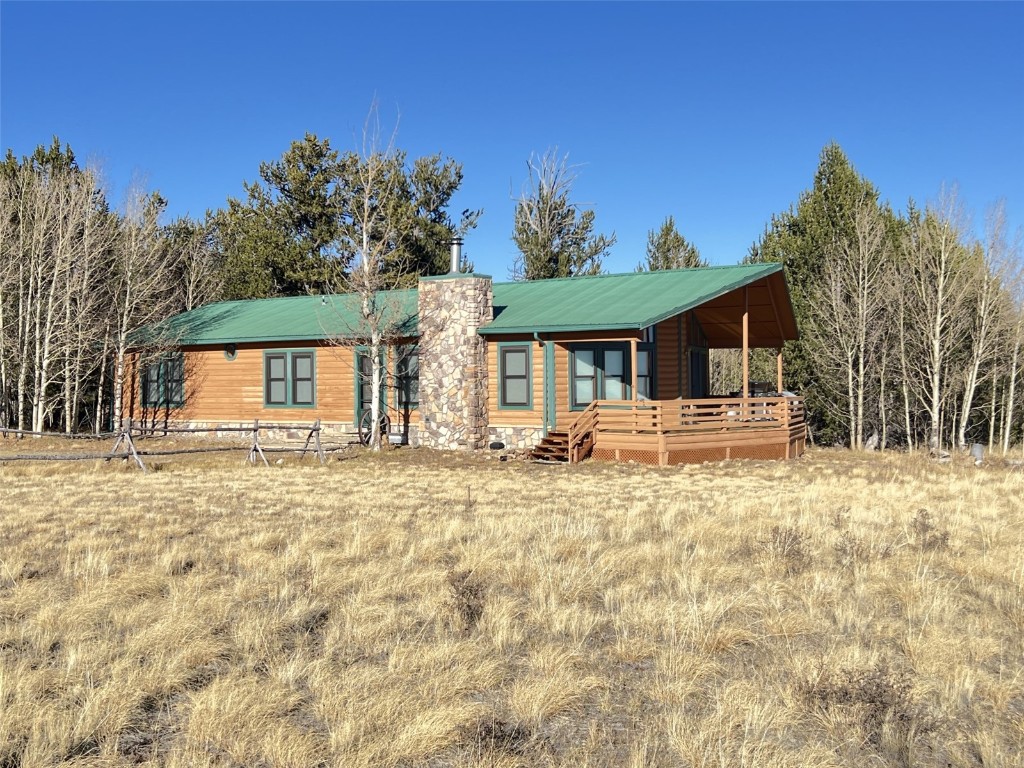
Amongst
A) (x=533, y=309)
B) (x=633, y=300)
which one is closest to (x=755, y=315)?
(x=633, y=300)

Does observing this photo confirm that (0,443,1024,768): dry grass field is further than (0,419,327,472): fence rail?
No

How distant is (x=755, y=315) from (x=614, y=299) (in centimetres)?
498

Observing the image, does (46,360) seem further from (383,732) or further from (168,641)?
(383,732)

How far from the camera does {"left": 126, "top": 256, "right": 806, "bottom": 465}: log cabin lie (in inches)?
808

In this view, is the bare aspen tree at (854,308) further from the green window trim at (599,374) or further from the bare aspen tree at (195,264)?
the bare aspen tree at (195,264)

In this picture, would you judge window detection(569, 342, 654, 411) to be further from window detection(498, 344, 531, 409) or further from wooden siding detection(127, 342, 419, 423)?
wooden siding detection(127, 342, 419, 423)

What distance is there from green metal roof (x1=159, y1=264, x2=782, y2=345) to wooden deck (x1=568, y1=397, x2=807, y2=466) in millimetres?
2060

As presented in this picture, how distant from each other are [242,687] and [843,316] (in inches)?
1210

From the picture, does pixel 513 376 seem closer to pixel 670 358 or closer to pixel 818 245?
pixel 670 358

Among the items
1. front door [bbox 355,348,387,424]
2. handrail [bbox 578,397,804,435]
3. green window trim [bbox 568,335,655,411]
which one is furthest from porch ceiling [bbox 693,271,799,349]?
front door [bbox 355,348,387,424]

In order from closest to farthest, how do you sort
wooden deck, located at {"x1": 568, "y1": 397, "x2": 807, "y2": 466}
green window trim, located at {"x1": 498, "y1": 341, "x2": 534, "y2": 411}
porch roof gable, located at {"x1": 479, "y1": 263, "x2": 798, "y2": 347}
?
wooden deck, located at {"x1": 568, "y1": 397, "x2": 807, "y2": 466} → porch roof gable, located at {"x1": 479, "y1": 263, "x2": 798, "y2": 347} → green window trim, located at {"x1": 498, "y1": 341, "x2": 534, "y2": 411}

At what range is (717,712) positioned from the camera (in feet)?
17.0

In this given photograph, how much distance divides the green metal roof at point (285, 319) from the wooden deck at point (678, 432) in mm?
5739

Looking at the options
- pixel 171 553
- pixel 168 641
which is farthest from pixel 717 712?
pixel 171 553
